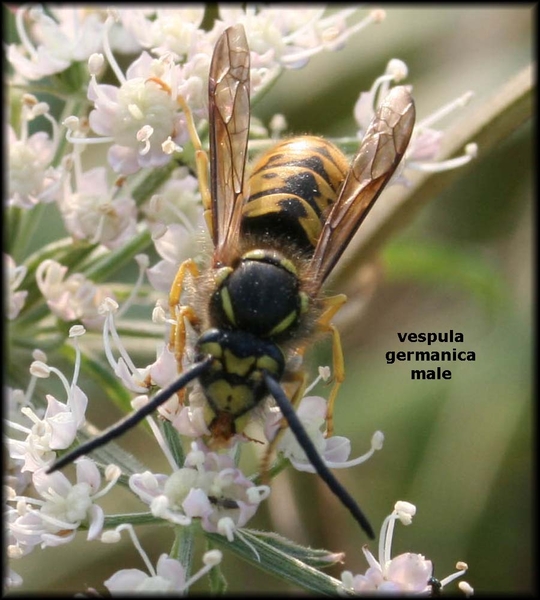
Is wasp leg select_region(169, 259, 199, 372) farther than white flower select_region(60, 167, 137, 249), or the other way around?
white flower select_region(60, 167, 137, 249)

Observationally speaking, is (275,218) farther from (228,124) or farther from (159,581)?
(159,581)

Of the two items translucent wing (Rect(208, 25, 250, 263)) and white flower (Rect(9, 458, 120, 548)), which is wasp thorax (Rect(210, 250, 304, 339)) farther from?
white flower (Rect(9, 458, 120, 548))

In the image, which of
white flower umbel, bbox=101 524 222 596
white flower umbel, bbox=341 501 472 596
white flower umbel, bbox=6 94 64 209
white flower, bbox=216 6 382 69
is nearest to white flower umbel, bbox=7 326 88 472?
white flower umbel, bbox=101 524 222 596

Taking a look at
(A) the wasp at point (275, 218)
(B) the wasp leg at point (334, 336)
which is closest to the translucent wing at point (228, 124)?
(A) the wasp at point (275, 218)

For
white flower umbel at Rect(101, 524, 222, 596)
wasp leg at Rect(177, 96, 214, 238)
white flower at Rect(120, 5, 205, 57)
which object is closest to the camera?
white flower umbel at Rect(101, 524, 222, 596)

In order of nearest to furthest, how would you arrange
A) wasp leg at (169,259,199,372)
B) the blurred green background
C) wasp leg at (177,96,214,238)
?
1. wasp leg at (169,259,199,372)
2. wasp leg at (177,96,214,238)
3. the blurred green background

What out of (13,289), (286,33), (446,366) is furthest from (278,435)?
(446,366)

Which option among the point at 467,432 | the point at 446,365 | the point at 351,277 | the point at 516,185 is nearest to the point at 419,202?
the point at 351,277

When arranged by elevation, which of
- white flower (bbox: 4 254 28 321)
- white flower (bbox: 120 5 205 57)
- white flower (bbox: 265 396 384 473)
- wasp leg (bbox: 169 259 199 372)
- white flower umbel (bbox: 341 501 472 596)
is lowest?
white flower umbel (bbox: 341 501 472 596)
